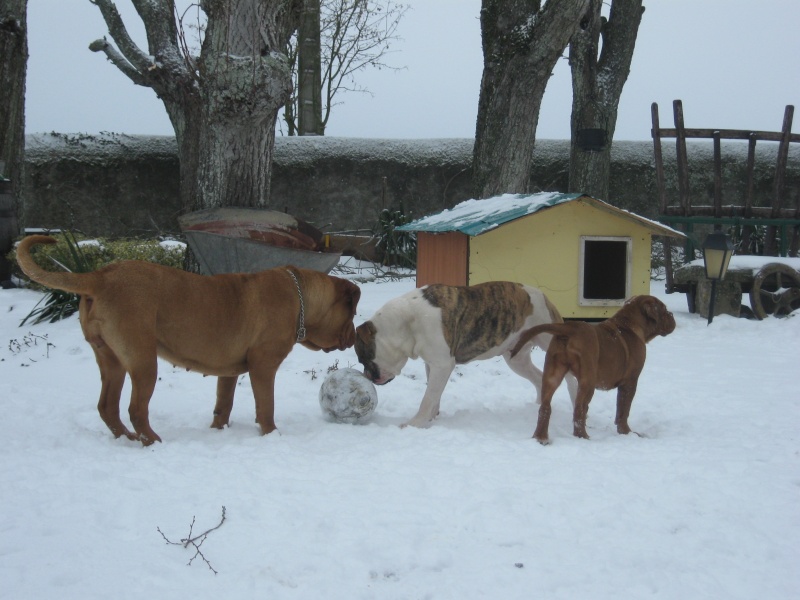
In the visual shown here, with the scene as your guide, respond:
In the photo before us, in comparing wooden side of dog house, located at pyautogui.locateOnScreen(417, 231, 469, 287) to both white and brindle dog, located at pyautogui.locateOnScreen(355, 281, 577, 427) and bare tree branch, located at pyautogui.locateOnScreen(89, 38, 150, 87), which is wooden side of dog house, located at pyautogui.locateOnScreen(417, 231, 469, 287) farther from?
bare tree branch, located at pyautogui.locateOnScreen(89, 38, 150, 87)

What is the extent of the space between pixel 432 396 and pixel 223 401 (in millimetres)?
1373

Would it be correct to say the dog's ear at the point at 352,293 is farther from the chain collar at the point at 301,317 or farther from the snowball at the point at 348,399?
the snowball at the point at 348,399

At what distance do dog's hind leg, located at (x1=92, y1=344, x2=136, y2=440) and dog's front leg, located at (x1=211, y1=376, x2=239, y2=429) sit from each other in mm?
602

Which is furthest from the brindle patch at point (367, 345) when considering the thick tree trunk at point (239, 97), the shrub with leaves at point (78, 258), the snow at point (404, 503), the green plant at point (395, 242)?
the green plant at point (395, 242)

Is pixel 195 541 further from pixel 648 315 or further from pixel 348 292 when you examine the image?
pixel 648 315

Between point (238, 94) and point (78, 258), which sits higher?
point (238, 94)

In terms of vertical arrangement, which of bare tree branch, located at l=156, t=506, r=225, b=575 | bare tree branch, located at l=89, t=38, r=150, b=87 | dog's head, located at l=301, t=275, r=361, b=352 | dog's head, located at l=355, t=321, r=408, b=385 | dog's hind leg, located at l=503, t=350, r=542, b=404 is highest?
bare tree branch, located at l=89, t=38, r=150, b=87

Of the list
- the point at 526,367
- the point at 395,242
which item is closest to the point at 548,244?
the point at 526,367

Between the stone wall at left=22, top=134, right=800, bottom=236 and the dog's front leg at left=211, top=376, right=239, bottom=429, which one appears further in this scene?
the stone wall at left=22, top=134, right=800, bottom=236

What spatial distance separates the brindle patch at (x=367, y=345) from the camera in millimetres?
5398

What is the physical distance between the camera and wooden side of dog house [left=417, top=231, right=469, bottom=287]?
25.7ft

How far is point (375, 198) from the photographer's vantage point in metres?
15.0

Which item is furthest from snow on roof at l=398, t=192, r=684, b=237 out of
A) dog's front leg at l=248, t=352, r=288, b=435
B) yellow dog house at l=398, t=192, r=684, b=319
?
dog's front leg at l=248, t=352, r=288, b=435

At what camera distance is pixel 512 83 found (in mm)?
9977
